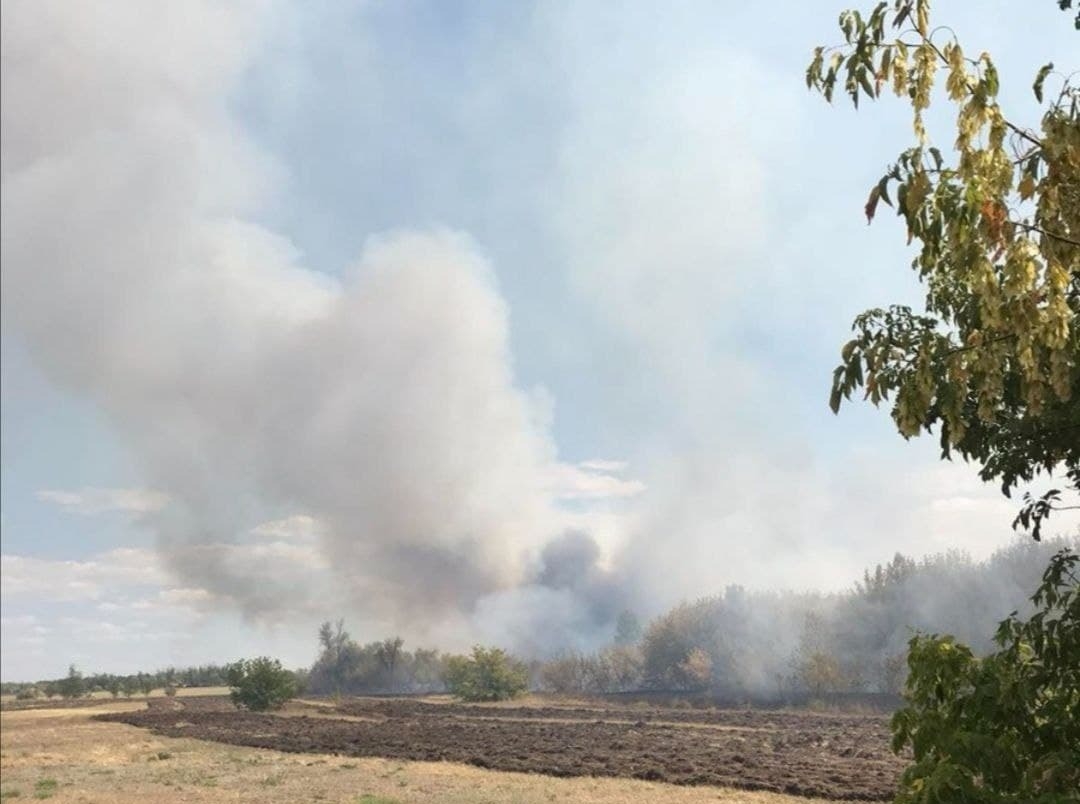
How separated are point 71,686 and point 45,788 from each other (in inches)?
3417

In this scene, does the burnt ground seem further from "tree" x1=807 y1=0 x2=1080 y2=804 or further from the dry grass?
"tree" x1=807 y1=0 x2=1080 y2=804

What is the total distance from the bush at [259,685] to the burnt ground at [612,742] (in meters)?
2.97

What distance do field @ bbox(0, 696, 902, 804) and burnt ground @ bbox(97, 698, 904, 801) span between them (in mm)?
83

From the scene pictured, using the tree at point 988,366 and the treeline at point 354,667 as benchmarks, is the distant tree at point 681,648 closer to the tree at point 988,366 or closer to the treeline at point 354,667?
the treeline at point 354,667

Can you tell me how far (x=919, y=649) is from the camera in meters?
7.28

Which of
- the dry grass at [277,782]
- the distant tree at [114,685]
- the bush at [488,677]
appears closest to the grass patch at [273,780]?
the dry grass at [277,782]

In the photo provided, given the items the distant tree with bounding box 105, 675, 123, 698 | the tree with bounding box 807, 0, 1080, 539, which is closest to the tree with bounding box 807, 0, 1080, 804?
the tree with bounding box 807, 0, 1080, 539

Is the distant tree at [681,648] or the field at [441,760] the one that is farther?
the distant tree at [681,648]

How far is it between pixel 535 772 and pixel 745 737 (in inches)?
716

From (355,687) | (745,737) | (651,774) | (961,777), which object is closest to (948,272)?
(961,777)

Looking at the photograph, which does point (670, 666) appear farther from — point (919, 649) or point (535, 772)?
point (919, 649)

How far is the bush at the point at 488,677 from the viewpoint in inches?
3312

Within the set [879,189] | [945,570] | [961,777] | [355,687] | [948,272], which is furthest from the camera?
[355,687]

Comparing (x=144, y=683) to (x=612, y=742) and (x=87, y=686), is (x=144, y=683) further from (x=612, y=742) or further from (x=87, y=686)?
(x=612, y=742)
